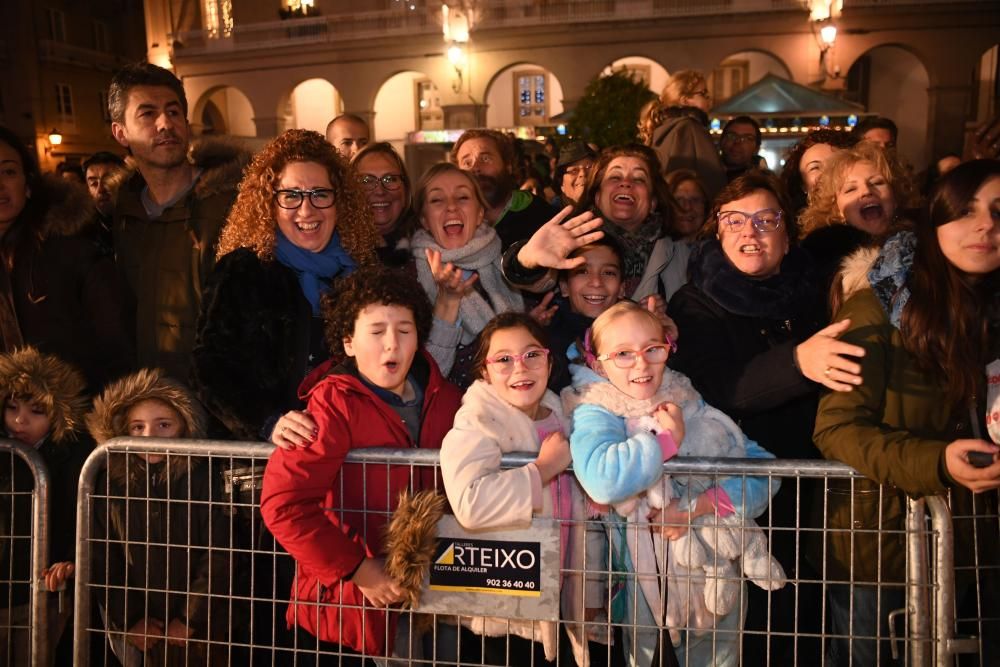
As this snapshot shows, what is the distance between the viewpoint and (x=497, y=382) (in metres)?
2.45

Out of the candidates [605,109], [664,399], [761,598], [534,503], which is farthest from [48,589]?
[605,109]

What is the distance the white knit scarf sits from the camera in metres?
3.25

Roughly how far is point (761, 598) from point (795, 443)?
60 centimetres

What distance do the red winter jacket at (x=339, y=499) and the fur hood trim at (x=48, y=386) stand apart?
1.19m

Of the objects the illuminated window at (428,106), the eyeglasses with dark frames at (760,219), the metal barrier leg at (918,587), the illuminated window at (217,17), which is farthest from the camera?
the illuminated window at (428,106)

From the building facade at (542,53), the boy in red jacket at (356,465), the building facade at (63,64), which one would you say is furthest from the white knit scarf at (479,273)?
the building facade at (63,64)

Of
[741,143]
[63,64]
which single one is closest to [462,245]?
[741,143]

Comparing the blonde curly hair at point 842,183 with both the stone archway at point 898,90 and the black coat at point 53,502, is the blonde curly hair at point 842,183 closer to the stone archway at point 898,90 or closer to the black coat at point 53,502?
the black coat at point 53,502

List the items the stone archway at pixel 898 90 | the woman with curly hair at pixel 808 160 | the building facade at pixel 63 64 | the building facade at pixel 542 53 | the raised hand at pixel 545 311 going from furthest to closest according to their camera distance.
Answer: the building facade at pixel 63 64 → the stone archway at pixel 898 90 → the building facade at pixel 542 53 → the woman with curly hair at pixel 808 160 → the raised hand at pixel 545 311

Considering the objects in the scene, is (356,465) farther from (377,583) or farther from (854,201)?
(854,201)

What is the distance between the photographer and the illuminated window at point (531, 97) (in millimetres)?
25969

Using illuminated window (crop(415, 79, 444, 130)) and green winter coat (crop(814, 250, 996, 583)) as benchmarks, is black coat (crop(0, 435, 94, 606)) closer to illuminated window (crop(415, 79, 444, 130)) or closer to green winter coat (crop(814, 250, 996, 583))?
green winter coat (crop(814, 250, 996, 583))

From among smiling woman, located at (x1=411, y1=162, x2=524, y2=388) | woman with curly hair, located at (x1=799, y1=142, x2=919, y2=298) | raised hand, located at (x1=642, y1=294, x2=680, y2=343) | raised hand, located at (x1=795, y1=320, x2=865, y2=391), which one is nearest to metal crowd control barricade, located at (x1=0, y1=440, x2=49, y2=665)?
smiling woman, located at (x1=411, y1=162, x2=524, y2=388)

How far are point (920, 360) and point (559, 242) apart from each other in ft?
4.31
